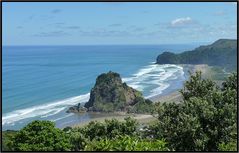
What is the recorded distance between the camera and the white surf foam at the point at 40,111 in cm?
2937

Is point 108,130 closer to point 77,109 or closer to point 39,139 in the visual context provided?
point 39,139

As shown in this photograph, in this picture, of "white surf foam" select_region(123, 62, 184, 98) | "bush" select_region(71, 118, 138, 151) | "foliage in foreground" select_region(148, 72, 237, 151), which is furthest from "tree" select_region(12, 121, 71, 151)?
"white surf foam" select_region(123, 62, 184, 98)

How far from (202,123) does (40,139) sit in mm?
2682

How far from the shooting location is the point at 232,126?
7391 millimetres

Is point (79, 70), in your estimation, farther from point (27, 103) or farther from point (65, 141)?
point (65, 141)

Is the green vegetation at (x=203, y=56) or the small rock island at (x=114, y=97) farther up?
the green vegetation at (x=203, y=56)

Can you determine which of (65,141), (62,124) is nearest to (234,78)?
(65,141)

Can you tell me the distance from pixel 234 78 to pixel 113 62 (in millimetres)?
29330

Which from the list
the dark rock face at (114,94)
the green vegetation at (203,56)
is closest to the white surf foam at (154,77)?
the dark rock face at (114,94)

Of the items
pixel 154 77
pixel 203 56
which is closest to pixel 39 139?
pixel 154 77

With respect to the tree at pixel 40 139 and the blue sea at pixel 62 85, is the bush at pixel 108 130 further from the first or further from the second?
the blue sea at pixel 62 85

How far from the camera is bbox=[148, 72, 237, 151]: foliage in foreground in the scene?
741 cm

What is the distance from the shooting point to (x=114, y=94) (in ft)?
129

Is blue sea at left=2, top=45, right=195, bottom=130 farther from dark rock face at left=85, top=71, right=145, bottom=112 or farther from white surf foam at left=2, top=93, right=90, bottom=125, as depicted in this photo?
dark rock face at left=85, top=71, right=145, bottom=112
